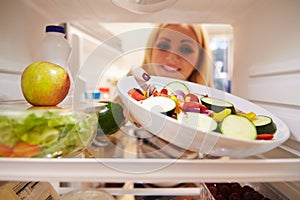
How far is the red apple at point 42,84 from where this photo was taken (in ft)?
1.74

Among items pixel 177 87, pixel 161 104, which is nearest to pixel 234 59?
pixel 177 87

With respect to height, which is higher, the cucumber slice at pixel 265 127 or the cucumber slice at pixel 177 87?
the cucumber slice at pixel 177 87

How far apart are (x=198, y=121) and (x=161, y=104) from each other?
0.27 feet

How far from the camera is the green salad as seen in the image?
0.44 metres

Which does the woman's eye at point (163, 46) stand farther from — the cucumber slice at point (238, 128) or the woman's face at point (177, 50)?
the cucumber slice at point (238, 128)

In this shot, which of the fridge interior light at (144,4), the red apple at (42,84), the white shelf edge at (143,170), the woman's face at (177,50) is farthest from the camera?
the woman's face at (177,50)

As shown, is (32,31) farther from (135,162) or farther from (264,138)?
(264,138)

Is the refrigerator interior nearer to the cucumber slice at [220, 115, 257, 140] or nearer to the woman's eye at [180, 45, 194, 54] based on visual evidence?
the cucumber slice at [220, 115, 257, 140]

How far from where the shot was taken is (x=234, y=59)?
3.21 feet

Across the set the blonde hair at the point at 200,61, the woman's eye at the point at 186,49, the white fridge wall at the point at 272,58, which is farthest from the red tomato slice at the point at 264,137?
the woman's eye at the point at 186,49

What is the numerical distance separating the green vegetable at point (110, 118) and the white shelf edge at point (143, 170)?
0.15 metres

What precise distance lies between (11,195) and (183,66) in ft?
2.76

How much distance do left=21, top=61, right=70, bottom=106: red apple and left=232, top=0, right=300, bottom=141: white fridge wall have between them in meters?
0.54

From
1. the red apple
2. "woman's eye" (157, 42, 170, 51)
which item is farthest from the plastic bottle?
"woman's eye" (157, 42, 170, 51)
